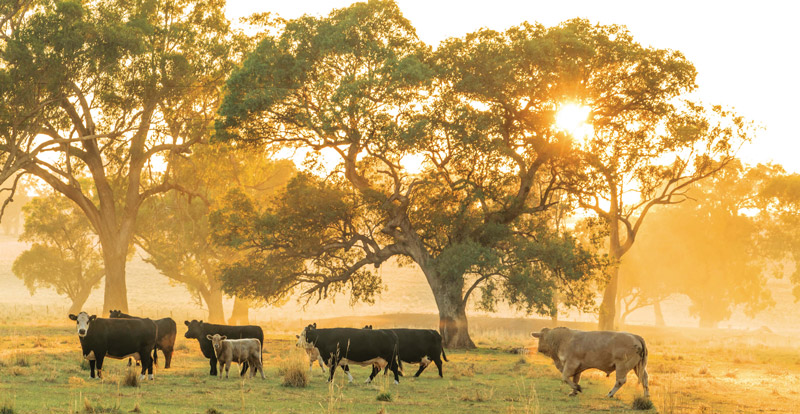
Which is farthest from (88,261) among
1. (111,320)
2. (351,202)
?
(111,320)

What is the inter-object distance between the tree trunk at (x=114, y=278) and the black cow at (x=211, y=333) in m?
20.0

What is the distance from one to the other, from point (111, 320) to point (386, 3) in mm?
19310

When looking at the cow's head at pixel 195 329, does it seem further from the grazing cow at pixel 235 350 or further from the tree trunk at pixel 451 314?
the tree trunk at pixel 451 314

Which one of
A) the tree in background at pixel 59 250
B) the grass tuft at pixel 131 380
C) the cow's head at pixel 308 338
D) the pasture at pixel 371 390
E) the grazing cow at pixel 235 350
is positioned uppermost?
the tree in background at pixel 59 250

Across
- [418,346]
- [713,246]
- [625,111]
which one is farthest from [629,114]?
[713,246]

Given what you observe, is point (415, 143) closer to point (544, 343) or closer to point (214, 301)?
point (544, 343)

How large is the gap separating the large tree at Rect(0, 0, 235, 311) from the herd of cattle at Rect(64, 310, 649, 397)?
1760 centimetres

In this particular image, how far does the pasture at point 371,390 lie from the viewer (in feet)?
48.5

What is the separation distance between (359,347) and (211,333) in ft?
17.5

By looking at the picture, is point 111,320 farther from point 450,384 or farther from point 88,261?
point 88,261

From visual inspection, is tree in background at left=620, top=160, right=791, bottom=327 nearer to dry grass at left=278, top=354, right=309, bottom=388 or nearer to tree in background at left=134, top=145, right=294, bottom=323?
tree in background at left=134, top=145, right=294, bottom=323

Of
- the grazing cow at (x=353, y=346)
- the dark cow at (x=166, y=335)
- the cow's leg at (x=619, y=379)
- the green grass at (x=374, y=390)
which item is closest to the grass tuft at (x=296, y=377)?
the green grass at (x=374, y=390)

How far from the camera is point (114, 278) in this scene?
136 ft

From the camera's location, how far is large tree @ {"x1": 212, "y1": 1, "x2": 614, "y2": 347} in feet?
105
